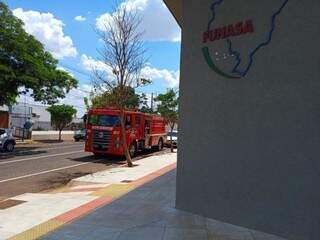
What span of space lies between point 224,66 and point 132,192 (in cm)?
501

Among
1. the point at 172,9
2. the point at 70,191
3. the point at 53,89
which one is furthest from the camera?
the point at 53,89

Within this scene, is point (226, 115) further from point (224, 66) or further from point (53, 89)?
point (53, 89)

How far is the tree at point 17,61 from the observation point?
93.9ft

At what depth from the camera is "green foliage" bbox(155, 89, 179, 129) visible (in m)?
41.6

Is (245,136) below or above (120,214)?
above

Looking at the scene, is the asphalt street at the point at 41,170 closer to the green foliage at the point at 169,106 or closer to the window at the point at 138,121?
the window at the point at 138,121

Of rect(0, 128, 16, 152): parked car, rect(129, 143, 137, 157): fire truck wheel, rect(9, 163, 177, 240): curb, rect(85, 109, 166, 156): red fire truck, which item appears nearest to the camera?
rect(9, 163, 177, 240): curb

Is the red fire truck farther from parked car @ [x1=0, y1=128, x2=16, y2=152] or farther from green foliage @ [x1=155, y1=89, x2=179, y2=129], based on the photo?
green foliage @ [x1=155, y1=89, x2=179, y2=129]

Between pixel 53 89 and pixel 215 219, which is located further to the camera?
pixel 53 89

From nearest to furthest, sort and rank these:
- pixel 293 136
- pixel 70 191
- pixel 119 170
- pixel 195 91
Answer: pixel 293 136 < pixel 195 91 < pixel 70 191 < pixel 119 170

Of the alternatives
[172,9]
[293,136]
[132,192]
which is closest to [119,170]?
[132,192]

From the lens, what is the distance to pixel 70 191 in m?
14.0

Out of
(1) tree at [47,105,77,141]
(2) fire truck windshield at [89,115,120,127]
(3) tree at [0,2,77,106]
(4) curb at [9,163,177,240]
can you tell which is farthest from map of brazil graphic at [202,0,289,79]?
(1) tree at [47,105,77,141]

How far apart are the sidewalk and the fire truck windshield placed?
12.2 meters
